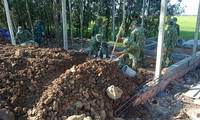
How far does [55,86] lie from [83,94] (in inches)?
22.2

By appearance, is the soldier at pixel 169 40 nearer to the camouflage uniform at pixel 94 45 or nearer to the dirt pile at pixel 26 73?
the camouflage uniform at pixel 94 45

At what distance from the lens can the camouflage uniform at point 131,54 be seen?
6.66 m

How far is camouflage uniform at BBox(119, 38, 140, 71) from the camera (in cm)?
666

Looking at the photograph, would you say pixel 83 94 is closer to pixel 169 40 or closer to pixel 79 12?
pixel 169 40

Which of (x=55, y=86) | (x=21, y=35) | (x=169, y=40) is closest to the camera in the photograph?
(x=55, y=86)

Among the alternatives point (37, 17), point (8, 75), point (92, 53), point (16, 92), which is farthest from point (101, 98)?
point (37, 17)

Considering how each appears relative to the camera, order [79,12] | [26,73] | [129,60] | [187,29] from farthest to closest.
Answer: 1. [187,29]
2. [79,12]
3. [129,60]
4. [26,73]

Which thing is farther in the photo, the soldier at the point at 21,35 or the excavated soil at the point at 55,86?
the soldier at the point at 21,35

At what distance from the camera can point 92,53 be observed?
8.30 m

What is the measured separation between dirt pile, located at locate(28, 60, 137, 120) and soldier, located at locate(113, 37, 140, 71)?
3.83 feet

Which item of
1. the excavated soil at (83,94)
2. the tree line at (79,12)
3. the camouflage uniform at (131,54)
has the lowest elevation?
the excavated soil at (83,94)

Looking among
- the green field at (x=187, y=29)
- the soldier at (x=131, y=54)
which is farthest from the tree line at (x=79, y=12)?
the soldier at (x=131, y=54)

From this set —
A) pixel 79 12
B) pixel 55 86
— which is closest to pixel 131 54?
pixel 55 86

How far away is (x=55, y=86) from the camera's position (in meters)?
4.75
